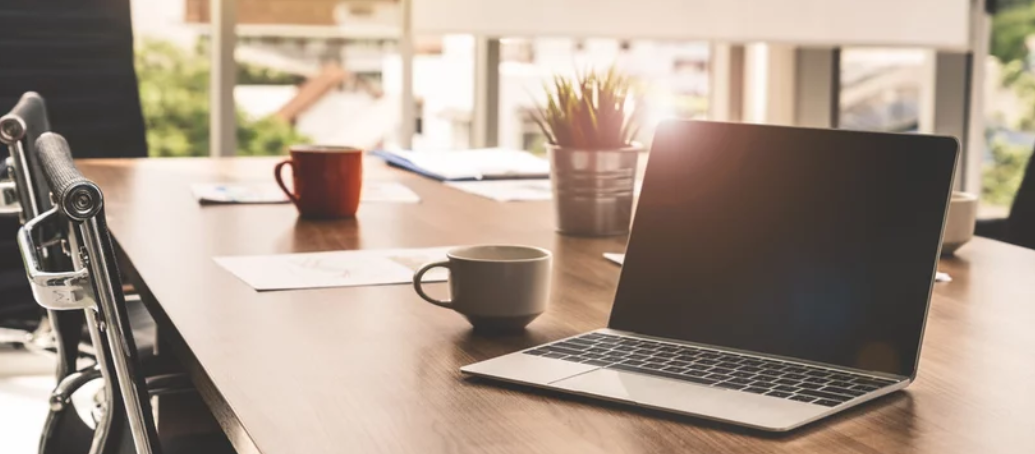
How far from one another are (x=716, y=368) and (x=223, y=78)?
2947mm

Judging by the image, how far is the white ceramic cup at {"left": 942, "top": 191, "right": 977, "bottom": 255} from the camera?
1.40 metres

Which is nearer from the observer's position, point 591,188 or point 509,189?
point 591,188

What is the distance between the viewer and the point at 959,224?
1404 millimetres

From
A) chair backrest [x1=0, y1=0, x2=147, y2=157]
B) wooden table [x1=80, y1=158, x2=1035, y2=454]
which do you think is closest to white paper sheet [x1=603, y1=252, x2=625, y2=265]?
wooden table [x1=80, y1=158, x2=1035, y2=454]

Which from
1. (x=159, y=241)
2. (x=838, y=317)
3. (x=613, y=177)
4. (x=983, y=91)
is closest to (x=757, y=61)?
(x=983, y=91)

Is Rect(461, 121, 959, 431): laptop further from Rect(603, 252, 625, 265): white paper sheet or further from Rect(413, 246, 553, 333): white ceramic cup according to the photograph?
Rect(603, 252, 625, 265): white paper sheet

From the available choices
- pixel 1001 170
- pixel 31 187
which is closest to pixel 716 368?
pixel 31 187

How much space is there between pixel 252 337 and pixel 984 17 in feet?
13.2

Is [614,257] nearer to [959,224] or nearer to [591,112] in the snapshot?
[591,112]

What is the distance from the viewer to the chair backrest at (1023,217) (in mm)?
2020

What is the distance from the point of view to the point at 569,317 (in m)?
1.07

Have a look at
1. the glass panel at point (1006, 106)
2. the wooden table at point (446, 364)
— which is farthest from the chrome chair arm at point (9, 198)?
the glass panel at point (1006, 106)

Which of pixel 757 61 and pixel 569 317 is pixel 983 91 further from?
pixel 569 317

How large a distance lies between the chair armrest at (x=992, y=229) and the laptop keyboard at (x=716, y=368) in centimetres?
118
